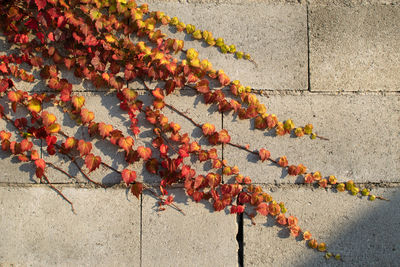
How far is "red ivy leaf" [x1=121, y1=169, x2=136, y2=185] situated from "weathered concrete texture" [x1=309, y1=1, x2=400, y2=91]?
4.37 feet

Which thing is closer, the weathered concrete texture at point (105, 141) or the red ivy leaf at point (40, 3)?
the red ivy leaf at point (40, 3)

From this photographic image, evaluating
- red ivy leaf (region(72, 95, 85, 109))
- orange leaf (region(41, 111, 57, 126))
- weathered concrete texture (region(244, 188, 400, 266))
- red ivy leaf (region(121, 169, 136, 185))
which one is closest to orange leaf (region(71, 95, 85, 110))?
red ivy leaf (region(72, 95, 85, 109))

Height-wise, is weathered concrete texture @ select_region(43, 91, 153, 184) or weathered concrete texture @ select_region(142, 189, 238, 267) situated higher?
weathered concrete texture @ select_region(43, 91, 153, 184)

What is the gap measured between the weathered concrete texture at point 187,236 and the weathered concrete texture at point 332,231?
13cm

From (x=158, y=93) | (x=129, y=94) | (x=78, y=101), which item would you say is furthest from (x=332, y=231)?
(x=78, y=101)

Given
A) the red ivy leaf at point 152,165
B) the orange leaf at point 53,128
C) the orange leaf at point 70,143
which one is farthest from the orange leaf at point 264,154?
the orange leaf at point 53,128

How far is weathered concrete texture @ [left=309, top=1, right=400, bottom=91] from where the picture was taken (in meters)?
2.53

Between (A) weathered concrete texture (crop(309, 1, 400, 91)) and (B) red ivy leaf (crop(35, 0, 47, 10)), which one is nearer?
(B) red ivy leaf (crop(35, 0, 47, 10))

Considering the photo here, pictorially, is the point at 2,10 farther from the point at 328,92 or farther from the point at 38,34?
the point at 328,92

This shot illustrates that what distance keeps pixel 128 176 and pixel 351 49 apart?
1.71 metres

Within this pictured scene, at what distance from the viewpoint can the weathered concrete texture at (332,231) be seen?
8.15 ft

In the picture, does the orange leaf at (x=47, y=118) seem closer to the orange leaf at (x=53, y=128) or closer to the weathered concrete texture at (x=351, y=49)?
the orange leaf at (x=53, y=128)

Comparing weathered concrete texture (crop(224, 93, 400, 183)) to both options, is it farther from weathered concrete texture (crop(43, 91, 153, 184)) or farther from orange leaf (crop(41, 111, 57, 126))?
orange leaf (crop(41, 111, 57, 126))

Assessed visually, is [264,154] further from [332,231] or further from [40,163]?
[40,163]
